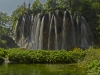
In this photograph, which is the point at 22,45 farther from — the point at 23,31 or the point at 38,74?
the point at 38,74

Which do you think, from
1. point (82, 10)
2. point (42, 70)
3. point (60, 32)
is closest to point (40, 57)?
point (42, 70)

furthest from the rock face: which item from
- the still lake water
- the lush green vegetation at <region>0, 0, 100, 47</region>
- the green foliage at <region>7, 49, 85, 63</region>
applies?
the still lake water

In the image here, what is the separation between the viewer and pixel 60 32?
36.5m

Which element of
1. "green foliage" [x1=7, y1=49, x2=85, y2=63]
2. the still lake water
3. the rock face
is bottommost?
the still lake water

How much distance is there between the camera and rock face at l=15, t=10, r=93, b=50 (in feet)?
119

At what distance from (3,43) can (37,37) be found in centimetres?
721

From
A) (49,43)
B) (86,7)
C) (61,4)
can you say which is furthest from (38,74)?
(61,4)

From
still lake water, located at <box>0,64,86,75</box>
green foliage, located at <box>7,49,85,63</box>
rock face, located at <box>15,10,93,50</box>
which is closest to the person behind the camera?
still lake water, located at <box>0,64,86,75</box>

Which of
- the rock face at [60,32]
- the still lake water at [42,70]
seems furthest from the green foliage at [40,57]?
the rock face at [60,32]

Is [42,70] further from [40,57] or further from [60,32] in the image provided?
[60,32]

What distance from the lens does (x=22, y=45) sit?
3947 centimetres

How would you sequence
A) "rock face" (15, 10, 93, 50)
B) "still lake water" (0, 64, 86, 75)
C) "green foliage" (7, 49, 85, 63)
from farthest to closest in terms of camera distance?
"rock face" (15, 10, 93, 50)
"green foliage" (7, 49, 85, 63)
"still lake water" (0, 64, 86, 75)

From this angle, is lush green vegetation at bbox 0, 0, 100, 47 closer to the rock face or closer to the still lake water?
the rock face

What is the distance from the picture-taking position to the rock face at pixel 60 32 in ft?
119
